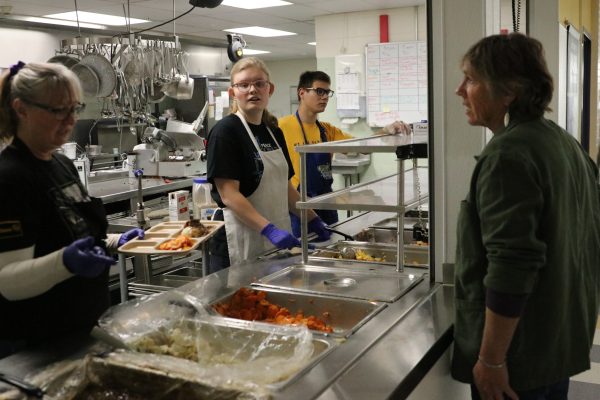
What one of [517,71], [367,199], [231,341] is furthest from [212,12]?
[517,71]

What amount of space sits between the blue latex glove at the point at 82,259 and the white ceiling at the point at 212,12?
4525mm

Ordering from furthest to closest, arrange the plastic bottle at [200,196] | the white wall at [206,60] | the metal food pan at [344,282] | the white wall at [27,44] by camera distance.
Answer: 1. the white wall at [206,60]
2. the white wall at [27,44]
3. the plastic bottle at [200,196]
4. the metal food pan at [344,282]

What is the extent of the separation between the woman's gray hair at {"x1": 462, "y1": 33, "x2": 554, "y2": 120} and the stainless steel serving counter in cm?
58

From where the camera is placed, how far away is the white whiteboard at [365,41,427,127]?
20.7 ft

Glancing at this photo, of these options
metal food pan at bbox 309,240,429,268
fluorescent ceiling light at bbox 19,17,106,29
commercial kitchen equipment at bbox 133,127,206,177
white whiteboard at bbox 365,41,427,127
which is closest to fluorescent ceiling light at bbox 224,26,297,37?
fluorescent ceiling light at bbox 19,17,106,29

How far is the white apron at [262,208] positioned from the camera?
8.33ft

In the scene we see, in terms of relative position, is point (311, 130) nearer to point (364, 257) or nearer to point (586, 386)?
point (364, 257)

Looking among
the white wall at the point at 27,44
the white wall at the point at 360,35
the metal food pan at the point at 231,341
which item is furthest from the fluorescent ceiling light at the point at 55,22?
the metal food pan at the point at 231,341

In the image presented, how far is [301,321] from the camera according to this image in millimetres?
1675

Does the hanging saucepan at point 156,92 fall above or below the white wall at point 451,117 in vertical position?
above

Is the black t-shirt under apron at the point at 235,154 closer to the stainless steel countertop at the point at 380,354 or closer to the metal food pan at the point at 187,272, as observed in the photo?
the stainless steel countertop at the point at 380,354

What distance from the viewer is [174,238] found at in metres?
2.59

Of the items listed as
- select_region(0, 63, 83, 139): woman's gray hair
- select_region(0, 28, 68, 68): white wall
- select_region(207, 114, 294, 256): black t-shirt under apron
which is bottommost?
select_region(207, 114, 294, 256): black t-shirt under apron

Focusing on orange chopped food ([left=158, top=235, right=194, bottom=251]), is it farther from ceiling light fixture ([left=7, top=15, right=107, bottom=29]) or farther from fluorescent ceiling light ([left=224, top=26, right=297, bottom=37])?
fluorescent ceiling light ([left=224, top=26, right=297, bottom=37])
